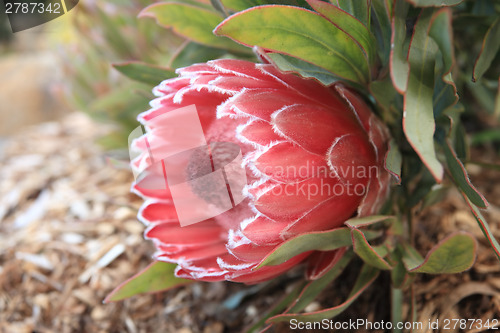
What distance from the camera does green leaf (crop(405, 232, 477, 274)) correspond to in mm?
616

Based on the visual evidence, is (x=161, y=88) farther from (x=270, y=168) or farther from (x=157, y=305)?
(x=157, y=305)

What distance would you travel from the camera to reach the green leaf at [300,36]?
632mm

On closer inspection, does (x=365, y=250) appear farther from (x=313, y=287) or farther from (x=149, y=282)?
(x=149, y=282)

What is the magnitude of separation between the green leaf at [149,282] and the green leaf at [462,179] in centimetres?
56

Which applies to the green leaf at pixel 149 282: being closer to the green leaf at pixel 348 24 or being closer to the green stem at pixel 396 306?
the green stem at pixel 396 306

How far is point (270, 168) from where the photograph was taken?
0.64m

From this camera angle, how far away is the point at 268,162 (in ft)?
2.10

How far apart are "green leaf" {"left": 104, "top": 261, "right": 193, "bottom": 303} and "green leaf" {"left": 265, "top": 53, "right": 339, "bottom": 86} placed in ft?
1.53

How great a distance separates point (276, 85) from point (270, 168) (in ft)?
0.49

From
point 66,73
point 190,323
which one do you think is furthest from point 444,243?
point 66,73

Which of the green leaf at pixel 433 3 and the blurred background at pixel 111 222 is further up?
the green leaf at pixel 433 3

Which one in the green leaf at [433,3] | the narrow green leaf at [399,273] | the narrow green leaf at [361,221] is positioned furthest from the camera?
the narrow green leaf at [399,273]

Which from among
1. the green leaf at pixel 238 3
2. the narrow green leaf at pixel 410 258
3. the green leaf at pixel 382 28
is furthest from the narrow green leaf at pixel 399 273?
the green leaf at pixel 238 3

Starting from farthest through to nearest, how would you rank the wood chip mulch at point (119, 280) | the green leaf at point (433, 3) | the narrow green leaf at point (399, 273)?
the wood chip mulch at point (119, 280) < the narrow green leaf at point (399, 273) < the green leaf at point (433, 3)
